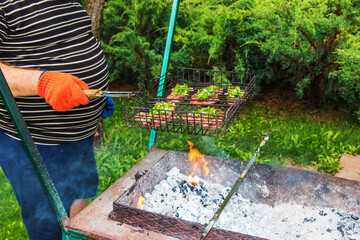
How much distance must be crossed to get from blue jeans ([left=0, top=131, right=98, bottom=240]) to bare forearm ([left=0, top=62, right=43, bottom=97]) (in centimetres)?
46

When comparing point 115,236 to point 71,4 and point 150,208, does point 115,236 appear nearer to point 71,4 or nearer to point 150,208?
point 150,208

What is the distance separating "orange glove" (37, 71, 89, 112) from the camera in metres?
1.61

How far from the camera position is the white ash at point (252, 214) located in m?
2.01

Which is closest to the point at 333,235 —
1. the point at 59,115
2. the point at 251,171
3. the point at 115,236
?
the point at 251,171

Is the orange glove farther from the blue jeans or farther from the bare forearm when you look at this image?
the blue jeans

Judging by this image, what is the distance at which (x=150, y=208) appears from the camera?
219 centimetres

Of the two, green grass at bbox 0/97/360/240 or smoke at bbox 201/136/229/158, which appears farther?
smoke at bbox 201/136/229/158

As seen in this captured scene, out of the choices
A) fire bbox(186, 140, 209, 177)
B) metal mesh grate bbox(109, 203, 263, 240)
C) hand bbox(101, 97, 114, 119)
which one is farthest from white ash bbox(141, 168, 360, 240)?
hand bbox(101, 97, 114, 119)

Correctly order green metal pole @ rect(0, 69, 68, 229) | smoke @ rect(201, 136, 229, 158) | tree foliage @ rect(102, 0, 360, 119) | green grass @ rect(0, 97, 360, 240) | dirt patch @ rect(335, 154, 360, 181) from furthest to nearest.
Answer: smoke @ rect(201, 136, 229, 158), tree foliage @ rect(102, 0, 360, 119), green grass @ rect(0, 97, 360, 240), dirt patch @ rect(335, 154, 360, 181), green metal pole @ rect(0, 69, 68, 229)

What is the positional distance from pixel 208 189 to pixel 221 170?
184 mm

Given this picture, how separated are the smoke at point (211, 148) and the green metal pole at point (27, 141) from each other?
2.42 meters

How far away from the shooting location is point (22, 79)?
1.69m

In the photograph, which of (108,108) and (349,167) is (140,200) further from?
(349,167)

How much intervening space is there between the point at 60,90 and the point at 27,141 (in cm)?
30
